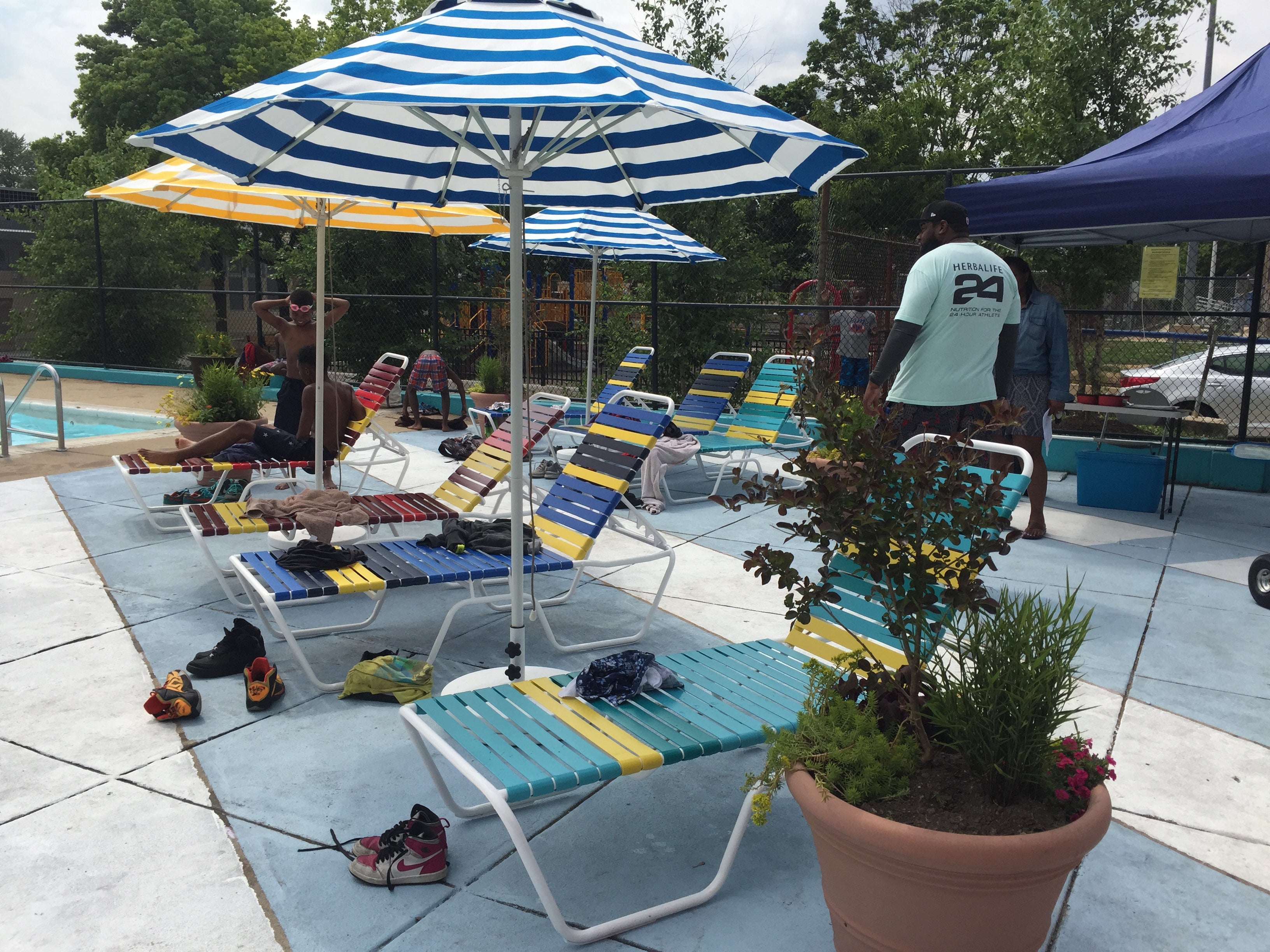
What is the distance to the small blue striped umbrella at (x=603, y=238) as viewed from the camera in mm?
8867

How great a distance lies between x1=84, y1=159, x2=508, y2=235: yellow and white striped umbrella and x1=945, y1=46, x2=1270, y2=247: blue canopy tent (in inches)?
149

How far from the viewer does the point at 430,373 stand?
11.8 meters

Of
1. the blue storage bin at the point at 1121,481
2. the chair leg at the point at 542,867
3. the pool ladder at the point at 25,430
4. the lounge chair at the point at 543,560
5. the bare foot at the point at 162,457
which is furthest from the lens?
the pool ladder at the point at 25,430

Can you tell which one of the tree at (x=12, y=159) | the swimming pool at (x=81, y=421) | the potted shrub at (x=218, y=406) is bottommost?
the swimming pool at (x=81, y=421)

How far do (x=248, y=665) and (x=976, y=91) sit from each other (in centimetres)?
2504

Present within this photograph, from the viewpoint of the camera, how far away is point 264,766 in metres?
3.42

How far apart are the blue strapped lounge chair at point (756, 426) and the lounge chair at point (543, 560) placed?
2.88m

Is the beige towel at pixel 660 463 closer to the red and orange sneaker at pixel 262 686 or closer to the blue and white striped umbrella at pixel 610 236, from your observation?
the blue and white striped umbrella at pixel 610 236

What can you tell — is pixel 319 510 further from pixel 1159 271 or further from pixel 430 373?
pixel 1159 271

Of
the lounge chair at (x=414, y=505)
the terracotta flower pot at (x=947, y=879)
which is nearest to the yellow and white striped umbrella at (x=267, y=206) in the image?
the lounge chair at (x=414, y=505)

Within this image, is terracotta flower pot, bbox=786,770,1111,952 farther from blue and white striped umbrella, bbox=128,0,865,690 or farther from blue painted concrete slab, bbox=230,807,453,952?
blue and white striped umbrella, bbox=128,0,865,690

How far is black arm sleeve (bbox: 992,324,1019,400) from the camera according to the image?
5031 mm

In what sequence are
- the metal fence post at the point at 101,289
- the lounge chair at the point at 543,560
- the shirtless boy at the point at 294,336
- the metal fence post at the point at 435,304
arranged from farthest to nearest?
the metal fence post at the point at 101,289, the metal fence post at the point at 435,304, the shirtless boy at the point at 294,336, the lounge chair at the point at 543,560

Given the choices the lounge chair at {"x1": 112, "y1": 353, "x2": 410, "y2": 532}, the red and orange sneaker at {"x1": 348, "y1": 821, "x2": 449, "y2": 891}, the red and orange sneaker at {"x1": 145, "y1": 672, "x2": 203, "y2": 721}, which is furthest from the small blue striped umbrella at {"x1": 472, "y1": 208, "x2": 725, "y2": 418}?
the red and orange sneaker at {"x1": 348, "y1": 821, "x2": 449, "y2": 891}
